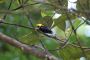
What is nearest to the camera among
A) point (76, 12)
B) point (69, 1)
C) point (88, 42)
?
point (76, 12)

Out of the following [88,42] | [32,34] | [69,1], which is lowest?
[88,42]

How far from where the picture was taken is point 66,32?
0.96 m

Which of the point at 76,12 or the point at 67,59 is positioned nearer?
the point at 76,12

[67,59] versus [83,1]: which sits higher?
[83,1]

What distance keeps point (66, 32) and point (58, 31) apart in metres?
0.04

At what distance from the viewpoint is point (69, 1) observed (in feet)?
2.77

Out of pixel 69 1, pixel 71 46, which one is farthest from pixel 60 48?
pixel 69 1

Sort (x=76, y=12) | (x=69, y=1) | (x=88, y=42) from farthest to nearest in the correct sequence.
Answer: (x=88, y=42)
(x=69, y=1)
(x=76, y=12)

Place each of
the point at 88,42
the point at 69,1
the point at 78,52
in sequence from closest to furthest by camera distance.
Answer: the point at 69,1 → the point at 78,52 → the point at 88,42

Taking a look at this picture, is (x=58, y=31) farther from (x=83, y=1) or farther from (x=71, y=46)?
(x=83, y=1)

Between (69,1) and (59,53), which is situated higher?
(69,1)

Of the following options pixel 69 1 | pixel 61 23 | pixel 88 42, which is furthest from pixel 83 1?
pixel 88 42

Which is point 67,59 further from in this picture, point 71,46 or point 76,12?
point 76,12

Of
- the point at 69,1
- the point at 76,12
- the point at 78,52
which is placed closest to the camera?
the point at 76,12
